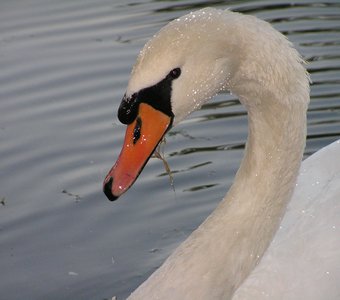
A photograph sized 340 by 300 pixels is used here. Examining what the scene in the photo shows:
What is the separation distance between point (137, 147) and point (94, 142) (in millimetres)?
3663

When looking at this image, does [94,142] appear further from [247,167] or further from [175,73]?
[175,73]

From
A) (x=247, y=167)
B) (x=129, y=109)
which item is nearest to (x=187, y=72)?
(x=129, y=109)

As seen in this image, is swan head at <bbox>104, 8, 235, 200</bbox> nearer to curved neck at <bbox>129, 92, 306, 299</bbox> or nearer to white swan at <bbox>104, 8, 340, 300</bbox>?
white swan at <bbox>104, 8, 340, 300</bbox>

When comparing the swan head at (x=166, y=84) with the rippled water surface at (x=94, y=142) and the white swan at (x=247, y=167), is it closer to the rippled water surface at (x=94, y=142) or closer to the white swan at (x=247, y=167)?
the white swan at (x=247, y=167)

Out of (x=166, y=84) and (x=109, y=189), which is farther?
(x=109, y=189)

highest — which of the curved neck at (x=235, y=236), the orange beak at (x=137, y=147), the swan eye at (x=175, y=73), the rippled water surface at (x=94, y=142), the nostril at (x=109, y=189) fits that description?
the swan eye at (x=175, y=73)

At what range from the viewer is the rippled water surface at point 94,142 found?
7.14 meters

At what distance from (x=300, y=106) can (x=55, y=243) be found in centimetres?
257

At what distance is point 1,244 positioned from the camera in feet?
24.2

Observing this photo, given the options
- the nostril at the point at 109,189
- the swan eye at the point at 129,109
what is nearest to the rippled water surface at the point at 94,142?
the nostril at the point at 109,189

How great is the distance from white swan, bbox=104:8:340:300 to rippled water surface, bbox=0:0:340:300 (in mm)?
1289

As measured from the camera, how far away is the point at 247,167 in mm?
5539

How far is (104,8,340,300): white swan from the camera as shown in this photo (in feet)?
16.0

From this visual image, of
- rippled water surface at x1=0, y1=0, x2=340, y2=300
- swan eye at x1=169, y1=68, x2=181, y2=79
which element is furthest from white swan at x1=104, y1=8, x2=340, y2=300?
rippled water surface at x1=0, y1=0, x2=340, y2=300
